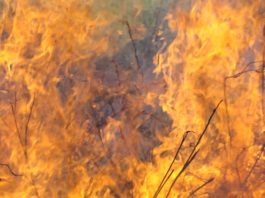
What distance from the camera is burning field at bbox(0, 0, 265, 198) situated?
2.03 meters

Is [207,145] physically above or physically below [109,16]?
below

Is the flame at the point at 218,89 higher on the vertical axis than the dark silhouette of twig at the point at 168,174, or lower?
higher

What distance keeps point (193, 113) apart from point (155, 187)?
40 centimetres

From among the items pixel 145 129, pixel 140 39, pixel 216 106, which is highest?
pixel 140 39

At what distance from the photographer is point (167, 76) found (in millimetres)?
2094

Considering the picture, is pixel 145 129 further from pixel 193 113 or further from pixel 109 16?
pixel 109 16

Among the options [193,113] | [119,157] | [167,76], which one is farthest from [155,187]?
[167,76]

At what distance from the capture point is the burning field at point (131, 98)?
2031 mm

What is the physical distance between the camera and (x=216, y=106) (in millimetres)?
2117

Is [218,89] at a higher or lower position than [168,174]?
higher

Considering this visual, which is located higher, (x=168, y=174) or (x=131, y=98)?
(x=131, y=98)

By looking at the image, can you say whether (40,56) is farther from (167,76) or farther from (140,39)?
(167,76)

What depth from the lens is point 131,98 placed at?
6.88 ft

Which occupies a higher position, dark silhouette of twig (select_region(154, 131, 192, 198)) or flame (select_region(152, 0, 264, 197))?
flame (select_region(152, 0, 264, 197))
